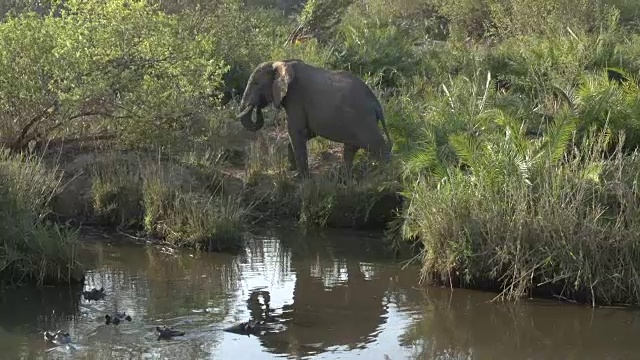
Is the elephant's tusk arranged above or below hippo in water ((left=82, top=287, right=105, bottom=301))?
above

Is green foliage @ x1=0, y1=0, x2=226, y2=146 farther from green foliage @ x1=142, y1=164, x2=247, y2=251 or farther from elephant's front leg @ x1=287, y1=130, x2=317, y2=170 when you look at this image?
green foliage @ x1=142, y1=164, x2=247, y2=251

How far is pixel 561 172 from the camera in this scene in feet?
33.3

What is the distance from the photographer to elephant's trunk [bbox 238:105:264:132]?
48.5 ft

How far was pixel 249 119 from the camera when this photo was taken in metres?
14.9

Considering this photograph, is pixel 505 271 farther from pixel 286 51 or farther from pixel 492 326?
pixel 286 51

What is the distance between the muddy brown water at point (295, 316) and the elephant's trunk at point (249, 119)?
11.0ft

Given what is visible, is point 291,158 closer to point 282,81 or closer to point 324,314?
point 282,81

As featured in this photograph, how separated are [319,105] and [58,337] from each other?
651cm

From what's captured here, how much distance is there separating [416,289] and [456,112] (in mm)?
3729

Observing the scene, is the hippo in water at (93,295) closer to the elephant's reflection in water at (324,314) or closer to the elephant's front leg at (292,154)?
the elephant's reflection in water at (324,314)

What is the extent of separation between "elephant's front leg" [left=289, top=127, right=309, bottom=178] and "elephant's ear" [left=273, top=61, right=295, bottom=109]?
0.46 m

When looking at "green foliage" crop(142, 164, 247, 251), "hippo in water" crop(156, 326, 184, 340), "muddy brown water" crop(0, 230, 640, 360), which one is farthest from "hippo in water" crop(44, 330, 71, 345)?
"green foliage" crop(142, 164, 247, 251)

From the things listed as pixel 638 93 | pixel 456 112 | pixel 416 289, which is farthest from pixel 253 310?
pixel 638 93

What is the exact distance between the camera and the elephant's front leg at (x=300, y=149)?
47.0 ft
